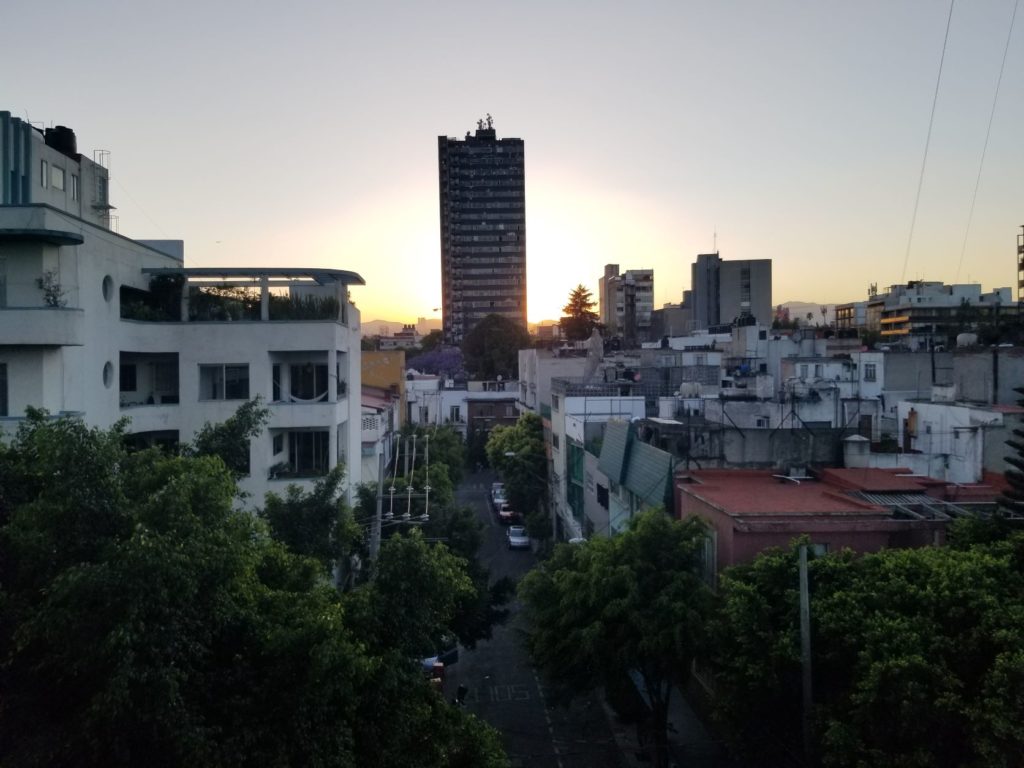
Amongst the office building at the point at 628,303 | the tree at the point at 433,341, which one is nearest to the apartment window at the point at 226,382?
the office building at the point at 628,303

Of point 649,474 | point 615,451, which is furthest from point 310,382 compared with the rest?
point 615,451

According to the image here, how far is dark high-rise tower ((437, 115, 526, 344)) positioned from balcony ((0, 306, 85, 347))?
110754 mm

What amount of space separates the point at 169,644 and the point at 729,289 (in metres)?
91.1

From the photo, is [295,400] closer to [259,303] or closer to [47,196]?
[259,303]

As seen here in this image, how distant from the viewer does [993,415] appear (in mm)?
23000

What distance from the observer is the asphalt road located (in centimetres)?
2020

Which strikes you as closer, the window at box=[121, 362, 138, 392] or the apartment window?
the window at box=[121, 362, 138, 392]

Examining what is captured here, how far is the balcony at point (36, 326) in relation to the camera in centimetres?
1623

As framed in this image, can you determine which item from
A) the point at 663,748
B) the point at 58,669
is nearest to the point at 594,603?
the point at 663,748

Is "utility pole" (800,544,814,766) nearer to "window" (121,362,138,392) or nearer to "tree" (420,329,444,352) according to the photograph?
"window" (121,362,138,392)

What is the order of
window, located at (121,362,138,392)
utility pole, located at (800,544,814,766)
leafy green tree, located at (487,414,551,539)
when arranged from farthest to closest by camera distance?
leafy green tree, located at (487,414,551,539), window, located at (121,362,138,392), utility pole, located at (800,544,814,766)

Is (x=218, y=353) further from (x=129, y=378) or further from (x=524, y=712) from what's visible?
(x=524, y=712)

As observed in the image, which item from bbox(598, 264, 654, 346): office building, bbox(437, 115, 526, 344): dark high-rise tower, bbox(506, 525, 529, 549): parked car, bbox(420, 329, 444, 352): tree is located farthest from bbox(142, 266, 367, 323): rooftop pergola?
bbox(420, 329, 444, 352): tree

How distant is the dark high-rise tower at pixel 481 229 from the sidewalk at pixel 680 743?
106147 mm
